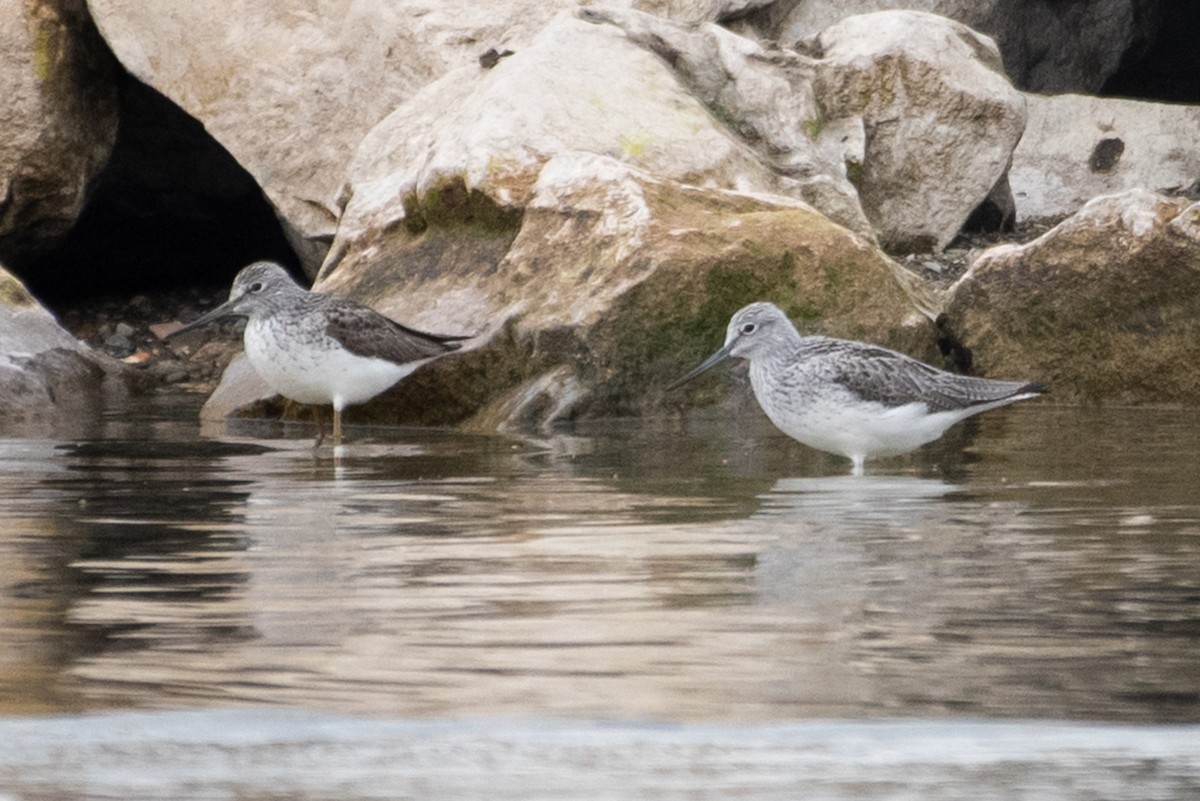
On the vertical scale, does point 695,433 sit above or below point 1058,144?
below

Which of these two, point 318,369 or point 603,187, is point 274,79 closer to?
point 603,187

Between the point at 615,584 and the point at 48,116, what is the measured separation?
1085 centimetres

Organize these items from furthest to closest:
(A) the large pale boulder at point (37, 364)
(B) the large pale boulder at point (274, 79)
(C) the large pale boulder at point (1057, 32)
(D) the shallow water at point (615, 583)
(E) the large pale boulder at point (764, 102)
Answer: (C) the large pale boulder at point (1057, 32) → (B) the large pale boulder at point (274, 79) → (E) the large pale boulder at point (764, 102) → (A) the large pale boulder at point (37, 364) → (D) the shallow water at point (615, 583)

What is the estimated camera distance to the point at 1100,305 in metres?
11.5

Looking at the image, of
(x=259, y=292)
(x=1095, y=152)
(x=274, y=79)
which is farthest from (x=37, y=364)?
(x=1095, y=152)

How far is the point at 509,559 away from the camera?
620 cm

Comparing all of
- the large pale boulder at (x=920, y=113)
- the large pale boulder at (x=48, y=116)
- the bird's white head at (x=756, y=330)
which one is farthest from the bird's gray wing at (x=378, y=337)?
the large pale boulder at (x=48, y=116)

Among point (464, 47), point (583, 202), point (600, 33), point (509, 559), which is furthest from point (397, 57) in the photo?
point (509, 559)

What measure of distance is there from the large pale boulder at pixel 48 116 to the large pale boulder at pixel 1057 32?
6.77 meters

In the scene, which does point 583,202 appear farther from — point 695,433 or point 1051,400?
point 1051,400

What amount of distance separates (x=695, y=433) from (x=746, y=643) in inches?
214

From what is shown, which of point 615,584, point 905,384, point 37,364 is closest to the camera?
point 615,584

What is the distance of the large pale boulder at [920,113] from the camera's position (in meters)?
14.6

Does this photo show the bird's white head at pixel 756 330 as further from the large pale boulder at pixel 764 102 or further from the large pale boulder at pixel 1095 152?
the large pale boulder at pixel 1095 152
